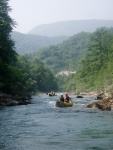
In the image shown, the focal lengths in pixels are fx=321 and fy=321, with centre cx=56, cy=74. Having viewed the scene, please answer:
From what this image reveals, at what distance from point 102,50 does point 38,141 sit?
87.6m

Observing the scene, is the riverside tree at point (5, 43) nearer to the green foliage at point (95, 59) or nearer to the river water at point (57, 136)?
the river water at point (57, 136)

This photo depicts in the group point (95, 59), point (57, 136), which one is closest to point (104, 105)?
point (57, 136)

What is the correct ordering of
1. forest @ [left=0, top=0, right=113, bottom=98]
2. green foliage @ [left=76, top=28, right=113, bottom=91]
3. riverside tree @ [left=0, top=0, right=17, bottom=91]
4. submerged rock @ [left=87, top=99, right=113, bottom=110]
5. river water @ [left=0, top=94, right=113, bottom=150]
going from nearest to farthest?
river water @ [left=0, top=94, right=113, bottom=150] < submerged rock @ [left=87, top=99, right=113, bottom=110] < riverside tree @ [left=0, top=0, right=17, bottom=91] < forest @ [left=0, top=0, right=113, bottom=98] < green foliage @ [left=76, top=28, right=113, bottom=91]

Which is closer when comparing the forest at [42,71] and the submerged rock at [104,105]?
the submerged rock at [104,105]

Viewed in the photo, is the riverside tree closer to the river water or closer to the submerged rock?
the submerged rock

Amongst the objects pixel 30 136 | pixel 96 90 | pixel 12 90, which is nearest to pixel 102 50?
pixel 96 90

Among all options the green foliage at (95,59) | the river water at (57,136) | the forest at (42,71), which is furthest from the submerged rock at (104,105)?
the green foliage at (95,59)

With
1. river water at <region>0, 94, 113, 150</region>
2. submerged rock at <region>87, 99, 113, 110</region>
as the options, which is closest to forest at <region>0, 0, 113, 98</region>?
submerged rock at <region>87, 99, 113, 110</region>

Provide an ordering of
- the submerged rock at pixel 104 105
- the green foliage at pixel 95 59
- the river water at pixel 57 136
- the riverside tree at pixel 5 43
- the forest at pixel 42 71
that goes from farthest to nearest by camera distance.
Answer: the green foliage at pixel 95 59
the forest at pixel 42 71
the riverside tree at pixel 5 43
the submerged rock at pixel 104 105
the river water at pixel 57 136

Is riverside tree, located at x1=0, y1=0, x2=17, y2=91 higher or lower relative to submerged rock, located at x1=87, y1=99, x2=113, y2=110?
higher

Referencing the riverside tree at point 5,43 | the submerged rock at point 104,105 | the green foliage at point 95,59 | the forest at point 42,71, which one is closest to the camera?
the submerged rock at point 104,105

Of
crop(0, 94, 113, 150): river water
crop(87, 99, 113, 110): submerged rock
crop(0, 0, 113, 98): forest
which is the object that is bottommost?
crop(0, 94, 113, 150): river water

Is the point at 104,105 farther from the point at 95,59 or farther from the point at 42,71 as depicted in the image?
the point at 42,71

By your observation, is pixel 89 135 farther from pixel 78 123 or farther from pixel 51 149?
pixel 78 123
